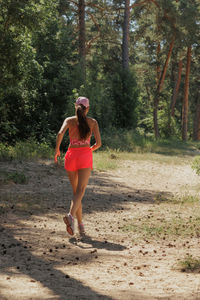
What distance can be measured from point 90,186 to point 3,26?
16.6 feet

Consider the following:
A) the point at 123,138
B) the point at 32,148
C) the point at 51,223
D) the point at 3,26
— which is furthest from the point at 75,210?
the point at 123,138

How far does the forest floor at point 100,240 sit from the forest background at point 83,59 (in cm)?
408

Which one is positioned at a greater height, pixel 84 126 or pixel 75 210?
pixel 84 126

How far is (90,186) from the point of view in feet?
40.2

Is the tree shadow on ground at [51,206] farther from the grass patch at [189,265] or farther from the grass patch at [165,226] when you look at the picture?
the grass patch at [189,265]

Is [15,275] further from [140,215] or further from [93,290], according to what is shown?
[140,215]

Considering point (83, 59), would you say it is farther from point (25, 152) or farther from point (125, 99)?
point (25, 152)

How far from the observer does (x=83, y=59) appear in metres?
23.8

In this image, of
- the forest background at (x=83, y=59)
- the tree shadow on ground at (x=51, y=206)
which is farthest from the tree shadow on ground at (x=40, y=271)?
the forest background at (x=83, y=59)

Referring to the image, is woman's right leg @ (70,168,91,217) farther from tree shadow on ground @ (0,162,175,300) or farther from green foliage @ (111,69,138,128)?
green foliage @ (111,69,138,128)

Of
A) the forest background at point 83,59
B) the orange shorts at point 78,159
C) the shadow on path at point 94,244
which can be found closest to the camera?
the shadow on path at point 94,244

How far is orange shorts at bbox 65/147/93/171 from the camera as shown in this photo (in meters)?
6.91

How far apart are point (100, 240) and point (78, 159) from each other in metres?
1.40

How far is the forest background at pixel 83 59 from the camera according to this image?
1228 cm
